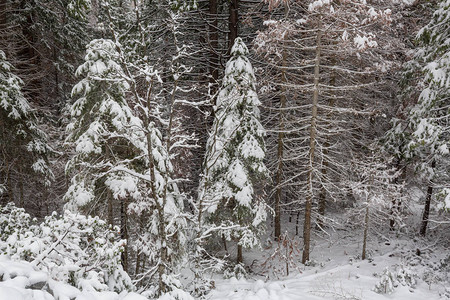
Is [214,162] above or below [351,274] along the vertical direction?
above

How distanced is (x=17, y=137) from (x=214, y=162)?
32.7ft

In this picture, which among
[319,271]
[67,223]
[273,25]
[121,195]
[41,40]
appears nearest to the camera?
[67,223]

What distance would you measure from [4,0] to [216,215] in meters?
14.3

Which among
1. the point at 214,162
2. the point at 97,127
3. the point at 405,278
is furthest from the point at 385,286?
the point at 97,127

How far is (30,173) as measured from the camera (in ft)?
42.0

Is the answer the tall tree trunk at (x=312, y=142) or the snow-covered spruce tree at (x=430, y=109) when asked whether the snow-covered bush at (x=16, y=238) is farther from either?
the snow-covered spruce tree at (x=430, y=109)

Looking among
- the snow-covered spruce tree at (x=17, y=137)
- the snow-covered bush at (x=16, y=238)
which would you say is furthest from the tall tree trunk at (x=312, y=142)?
the snow-covered spruce tree at (x=17, y=137)

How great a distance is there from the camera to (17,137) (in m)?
11.6

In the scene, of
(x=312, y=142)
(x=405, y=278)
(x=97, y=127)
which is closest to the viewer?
(x=97, y=127)

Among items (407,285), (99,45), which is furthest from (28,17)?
(407,285)

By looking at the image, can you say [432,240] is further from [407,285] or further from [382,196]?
[407,285]

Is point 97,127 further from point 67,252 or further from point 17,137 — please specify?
point 17,137

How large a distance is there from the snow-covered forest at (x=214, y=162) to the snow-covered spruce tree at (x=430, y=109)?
7 cm

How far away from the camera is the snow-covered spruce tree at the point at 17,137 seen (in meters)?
10.4
